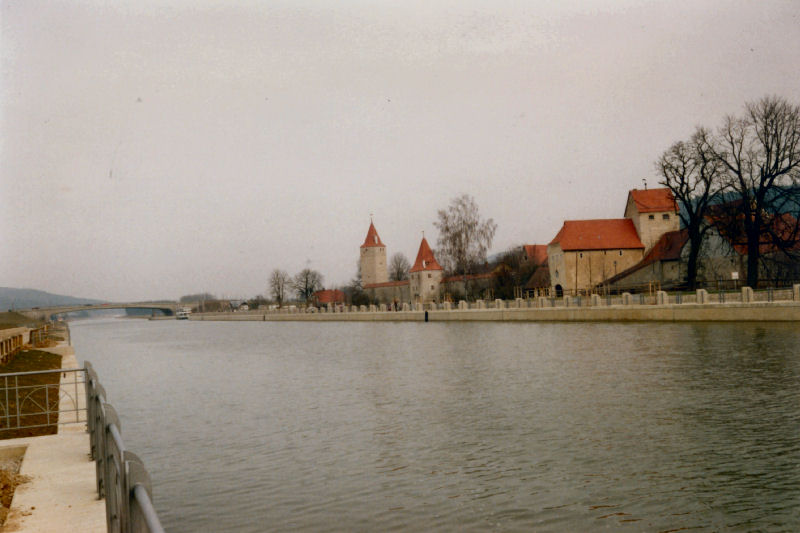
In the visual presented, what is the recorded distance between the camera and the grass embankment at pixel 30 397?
443 inches

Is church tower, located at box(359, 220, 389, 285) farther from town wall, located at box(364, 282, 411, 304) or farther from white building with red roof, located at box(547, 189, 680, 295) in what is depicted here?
white building with red roof, located at box(547, 189, 680, 295)

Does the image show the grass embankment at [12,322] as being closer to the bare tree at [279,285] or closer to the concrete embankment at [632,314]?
the concrete embankment at [632,314]

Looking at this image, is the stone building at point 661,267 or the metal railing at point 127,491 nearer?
the metal railing at point 127,491

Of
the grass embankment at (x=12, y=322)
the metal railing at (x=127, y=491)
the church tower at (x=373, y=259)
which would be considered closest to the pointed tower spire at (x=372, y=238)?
the church tower at (x=373, y=259)

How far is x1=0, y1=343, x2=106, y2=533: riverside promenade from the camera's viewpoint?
622 centimetres

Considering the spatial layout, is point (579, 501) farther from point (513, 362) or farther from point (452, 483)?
point (513, 362)

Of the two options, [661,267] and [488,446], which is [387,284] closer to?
[661,267]

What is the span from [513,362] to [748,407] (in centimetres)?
1160

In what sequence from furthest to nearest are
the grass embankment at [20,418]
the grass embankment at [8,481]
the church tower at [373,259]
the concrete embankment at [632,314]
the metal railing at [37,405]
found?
the church tower at [373,259], the concrete embankment at [632,314], the metal railing at [37,405], the grass embankment at [20,418], the grass embankment at [8,481]

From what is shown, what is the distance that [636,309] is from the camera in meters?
45.6

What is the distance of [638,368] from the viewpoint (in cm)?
2069

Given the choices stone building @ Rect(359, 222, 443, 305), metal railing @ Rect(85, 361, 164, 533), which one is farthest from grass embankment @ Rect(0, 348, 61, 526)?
stone building @ Rect(359, 222, 443, 305)

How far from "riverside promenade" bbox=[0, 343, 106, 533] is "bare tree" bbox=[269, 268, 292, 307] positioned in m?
143

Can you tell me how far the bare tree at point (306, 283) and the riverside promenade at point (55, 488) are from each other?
12869 centimetres
